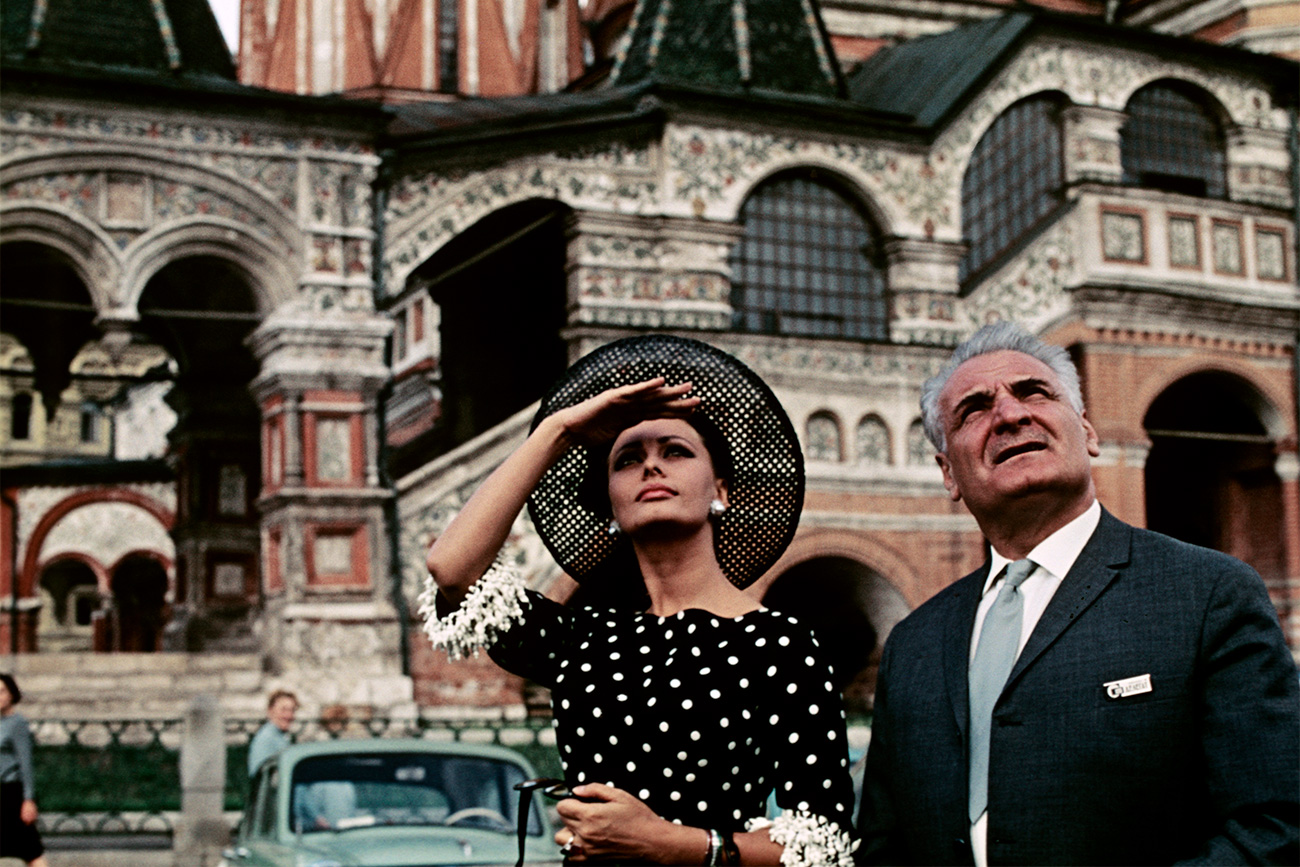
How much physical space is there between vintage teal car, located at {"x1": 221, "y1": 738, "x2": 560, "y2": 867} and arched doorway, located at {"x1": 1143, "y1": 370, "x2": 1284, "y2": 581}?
41.8 ft

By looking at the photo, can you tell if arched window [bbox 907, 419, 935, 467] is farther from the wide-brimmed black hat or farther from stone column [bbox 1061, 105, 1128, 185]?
the wide-brimmed black hat

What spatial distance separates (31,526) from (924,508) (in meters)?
17.2

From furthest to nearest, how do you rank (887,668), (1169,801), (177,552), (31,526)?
(31,526) → (177,552) → (887,668) → (1169,801)

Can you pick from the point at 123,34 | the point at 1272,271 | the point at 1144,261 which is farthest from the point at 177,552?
the point at 1272,271

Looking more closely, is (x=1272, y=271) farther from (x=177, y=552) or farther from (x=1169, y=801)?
(x=1169, y=801)

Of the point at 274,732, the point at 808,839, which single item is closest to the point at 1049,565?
the point at 808,839

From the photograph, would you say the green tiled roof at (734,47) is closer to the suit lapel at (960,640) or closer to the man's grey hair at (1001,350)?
the man's grey hair at (1001,350)

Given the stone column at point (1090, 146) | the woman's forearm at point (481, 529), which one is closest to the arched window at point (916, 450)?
the stone column at point (1090, 146)

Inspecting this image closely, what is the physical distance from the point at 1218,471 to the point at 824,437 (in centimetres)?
→ 563

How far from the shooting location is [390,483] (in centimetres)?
1680

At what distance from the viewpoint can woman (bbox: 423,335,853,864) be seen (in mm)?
2877

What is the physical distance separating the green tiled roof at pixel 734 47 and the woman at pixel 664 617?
51.5ft

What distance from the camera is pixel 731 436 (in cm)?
327

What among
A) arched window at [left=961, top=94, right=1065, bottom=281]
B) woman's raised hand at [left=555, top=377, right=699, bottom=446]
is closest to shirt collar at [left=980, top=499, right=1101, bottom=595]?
woman's raised hand at [left=555, top=377, right=699, bottom=446]
